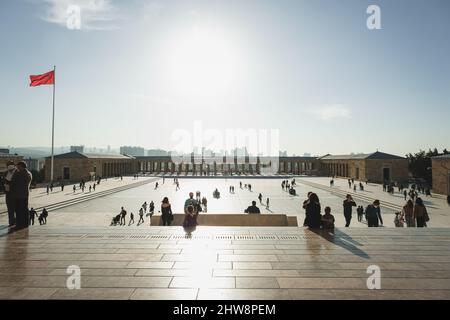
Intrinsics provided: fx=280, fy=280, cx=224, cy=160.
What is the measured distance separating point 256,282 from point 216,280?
2.05 feet

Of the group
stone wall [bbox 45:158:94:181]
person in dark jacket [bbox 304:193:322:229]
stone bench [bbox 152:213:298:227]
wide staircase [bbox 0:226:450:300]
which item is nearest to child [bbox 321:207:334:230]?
person in dark jacket [bbox 304:193:322:229]

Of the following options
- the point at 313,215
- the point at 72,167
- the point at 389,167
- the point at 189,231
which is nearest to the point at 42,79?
the point at 72,167

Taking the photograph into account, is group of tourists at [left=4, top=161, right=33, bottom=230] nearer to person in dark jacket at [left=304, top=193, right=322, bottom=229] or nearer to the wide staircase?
the wide staircase

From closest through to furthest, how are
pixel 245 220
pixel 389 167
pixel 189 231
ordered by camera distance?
1. pixel 189 231
2. pixel 245 220
3. pixel 389 167

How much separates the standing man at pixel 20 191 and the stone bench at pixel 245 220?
14.9 feet

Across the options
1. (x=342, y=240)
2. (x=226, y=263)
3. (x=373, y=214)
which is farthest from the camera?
(x=373, y=214)

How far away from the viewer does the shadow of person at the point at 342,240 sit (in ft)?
19.5

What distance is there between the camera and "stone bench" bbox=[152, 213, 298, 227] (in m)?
11.4

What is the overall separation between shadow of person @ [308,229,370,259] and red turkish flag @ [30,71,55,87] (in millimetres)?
28088

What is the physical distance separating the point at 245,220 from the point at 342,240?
17.8 ft

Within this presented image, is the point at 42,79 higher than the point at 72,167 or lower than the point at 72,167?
higher

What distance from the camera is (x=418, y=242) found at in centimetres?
677

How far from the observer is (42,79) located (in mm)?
26047

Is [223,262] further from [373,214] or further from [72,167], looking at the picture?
[72,167]
